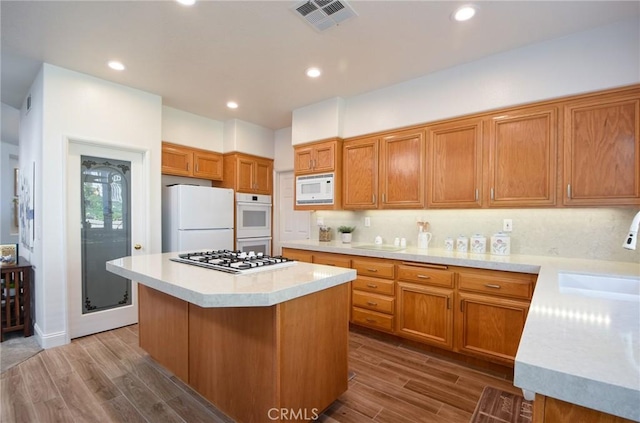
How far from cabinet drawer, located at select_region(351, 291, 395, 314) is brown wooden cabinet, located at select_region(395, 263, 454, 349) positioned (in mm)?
93

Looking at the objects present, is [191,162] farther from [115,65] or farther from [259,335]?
[259,335]

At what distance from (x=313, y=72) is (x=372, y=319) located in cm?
258

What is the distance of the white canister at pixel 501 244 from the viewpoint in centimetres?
258

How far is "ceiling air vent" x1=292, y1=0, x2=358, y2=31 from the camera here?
195 cm

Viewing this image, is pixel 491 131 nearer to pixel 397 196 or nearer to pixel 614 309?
pixel 397 196

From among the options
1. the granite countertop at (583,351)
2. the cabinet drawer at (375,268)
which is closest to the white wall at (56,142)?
the cabinet drawer at (375,268)

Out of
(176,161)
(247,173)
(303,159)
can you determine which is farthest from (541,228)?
(176,161)

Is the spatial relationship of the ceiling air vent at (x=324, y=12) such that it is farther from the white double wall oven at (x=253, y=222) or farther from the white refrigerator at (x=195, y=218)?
the white double wall oven at (x=253, y=222)

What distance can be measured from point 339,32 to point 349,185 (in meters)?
1.70

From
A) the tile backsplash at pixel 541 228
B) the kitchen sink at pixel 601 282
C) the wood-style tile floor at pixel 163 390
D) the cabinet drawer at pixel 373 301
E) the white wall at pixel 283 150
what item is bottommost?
the wood-style tile floor at pixel 163 390

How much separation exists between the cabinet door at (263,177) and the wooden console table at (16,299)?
284 centimetres

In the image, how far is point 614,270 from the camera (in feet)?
6.15

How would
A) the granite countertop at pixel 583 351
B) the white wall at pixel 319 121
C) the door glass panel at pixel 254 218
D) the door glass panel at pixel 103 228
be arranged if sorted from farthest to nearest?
1. the door glass panel at pixel 254 218
2. the white wall at pixel 319 121
3. the door glass panel at pixel 103 228
4. the granite countertop at pixel 583 351

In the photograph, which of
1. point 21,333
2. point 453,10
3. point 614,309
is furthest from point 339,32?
point 21,333
